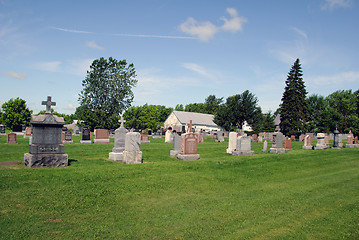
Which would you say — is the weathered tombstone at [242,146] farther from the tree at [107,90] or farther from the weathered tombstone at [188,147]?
the tree at [107,90]

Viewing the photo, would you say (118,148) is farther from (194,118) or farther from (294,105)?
(194,118)

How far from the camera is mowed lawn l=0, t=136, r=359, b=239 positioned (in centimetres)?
593

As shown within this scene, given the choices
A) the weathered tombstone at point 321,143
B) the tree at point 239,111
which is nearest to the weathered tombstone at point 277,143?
the weathered tombstone at point 321,143

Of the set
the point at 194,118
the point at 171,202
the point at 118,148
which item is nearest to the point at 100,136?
the point at 118,148

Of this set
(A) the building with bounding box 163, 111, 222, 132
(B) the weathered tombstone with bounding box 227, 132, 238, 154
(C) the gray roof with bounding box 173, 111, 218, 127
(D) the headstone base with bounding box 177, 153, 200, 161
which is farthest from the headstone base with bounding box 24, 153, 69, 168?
(C) the gray roof with bounding box 173, 111, 218, 127

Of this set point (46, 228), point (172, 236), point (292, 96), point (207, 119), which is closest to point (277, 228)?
point (172, 236)

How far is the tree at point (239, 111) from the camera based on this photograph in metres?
63.9

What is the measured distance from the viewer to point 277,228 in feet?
21.1

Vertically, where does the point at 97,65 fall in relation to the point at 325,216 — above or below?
above

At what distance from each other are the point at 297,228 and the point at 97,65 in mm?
52838

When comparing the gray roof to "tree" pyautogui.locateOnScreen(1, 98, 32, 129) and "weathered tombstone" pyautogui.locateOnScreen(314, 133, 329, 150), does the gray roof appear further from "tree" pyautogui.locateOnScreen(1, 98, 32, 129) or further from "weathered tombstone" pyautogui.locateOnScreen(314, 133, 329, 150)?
"weathered tombstone" pyautogui.locateOnScreen(314, 133, 329, 150)

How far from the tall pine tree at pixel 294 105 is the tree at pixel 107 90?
2951 centimetres

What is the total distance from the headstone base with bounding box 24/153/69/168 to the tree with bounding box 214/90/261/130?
55.1 m

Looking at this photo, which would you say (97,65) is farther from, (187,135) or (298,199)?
(298,199)
